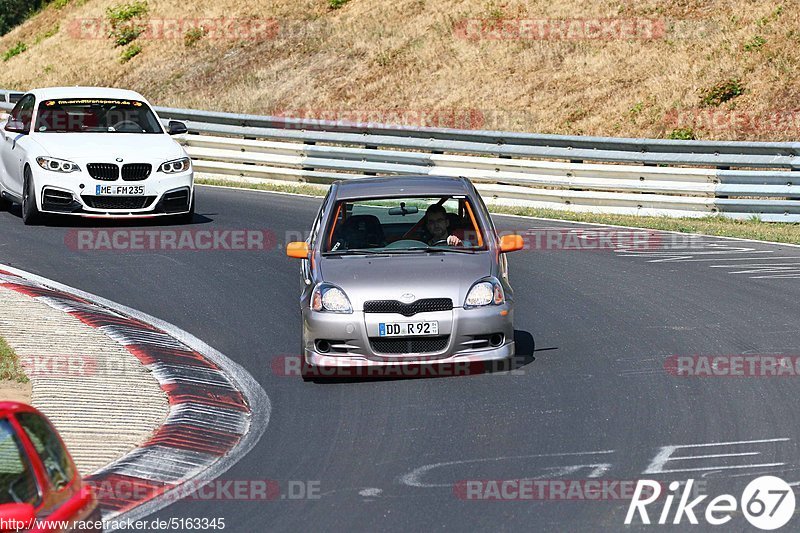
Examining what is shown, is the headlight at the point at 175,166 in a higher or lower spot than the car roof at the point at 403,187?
higher

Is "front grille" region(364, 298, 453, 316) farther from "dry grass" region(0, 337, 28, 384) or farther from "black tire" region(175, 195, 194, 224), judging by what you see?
"black tire" region(175, 195, 194, 224)

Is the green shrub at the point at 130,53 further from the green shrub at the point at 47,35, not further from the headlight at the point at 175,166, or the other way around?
the headlight at the point at 175,166

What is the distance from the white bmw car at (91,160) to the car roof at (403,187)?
6.22m

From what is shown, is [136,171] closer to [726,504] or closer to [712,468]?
[712,468]

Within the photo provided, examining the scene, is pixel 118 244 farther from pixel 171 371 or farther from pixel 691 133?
pixel 691 133

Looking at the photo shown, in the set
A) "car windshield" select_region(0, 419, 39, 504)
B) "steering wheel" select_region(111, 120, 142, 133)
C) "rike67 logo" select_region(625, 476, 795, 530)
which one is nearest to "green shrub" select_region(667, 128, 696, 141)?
"steering wheel" select_region(111, 120, 142, 133)

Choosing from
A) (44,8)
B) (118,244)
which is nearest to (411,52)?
(118,244)

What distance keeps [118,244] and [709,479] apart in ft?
34.1

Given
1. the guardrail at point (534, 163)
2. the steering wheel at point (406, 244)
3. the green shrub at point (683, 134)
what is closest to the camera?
the steering wheel at point (406, 244)

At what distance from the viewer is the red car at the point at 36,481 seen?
4809 mm

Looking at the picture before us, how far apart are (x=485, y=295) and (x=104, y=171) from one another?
8.32 m

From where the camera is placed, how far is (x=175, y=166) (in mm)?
17516
